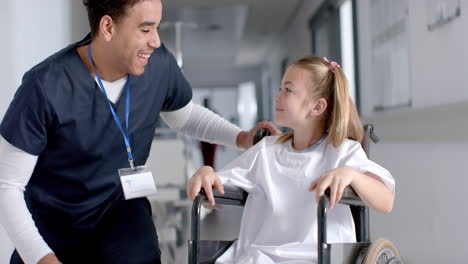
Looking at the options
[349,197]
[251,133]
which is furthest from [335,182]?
[251,133]

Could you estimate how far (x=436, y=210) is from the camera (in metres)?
2.38

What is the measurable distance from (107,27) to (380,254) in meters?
0.92

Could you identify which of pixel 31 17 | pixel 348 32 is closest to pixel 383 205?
pixel 31 17

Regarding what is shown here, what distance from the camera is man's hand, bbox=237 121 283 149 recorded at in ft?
5.45

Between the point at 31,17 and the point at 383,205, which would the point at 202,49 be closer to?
the point at 31,17

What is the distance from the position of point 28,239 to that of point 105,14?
0.62 m

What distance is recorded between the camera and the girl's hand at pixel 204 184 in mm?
1241

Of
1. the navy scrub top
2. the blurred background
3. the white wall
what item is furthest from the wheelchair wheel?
the white wall

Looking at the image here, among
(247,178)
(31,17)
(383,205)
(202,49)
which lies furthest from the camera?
(202,49)

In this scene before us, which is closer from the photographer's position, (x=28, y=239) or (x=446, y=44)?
(x=28, y=239)

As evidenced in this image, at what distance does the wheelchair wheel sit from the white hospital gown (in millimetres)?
161

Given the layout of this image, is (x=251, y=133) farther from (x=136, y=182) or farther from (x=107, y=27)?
(x=107, y=27)

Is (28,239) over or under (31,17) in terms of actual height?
under

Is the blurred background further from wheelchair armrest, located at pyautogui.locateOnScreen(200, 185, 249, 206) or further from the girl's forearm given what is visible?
wheelchair armrest, located at pyautogui.locateOnScreen(200, 185, 249, 206)
